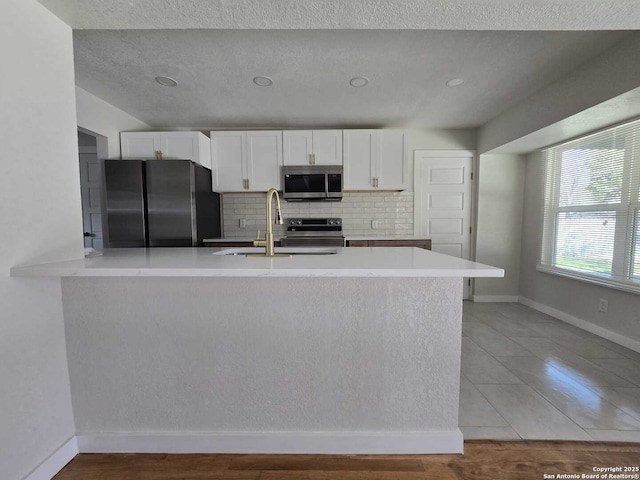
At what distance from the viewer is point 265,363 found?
1.31m

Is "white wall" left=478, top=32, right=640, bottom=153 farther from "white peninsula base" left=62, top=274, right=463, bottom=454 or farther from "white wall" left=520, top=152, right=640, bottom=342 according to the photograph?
"white peninsula base" left=62, top=274, right=463, bottom=454

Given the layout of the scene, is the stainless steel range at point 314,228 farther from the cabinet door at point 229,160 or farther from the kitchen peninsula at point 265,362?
the kitchen peninsula at point 265,362

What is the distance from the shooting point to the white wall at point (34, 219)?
40.9 inches

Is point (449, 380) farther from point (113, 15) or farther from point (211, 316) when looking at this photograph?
point (113, 15)

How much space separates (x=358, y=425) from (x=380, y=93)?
2637 millimetres

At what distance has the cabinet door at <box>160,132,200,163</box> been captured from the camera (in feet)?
10.2

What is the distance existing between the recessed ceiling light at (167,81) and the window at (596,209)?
3902 millimetres

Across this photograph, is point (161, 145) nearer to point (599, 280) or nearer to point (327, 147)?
point (327, 147)

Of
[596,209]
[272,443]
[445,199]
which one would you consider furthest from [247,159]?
[596,209]

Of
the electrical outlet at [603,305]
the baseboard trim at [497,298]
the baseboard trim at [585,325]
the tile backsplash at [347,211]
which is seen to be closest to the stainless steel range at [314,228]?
the tile backsplash at [347,211]

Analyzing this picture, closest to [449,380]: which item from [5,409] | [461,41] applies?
[5,409]

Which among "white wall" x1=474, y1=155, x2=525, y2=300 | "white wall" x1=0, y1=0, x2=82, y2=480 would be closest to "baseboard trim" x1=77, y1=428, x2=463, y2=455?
"white wall" x1=0, y1=0, x2=82, y2=480

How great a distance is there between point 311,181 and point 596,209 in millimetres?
2916

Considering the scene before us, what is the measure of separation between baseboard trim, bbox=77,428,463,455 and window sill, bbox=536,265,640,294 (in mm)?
2275
